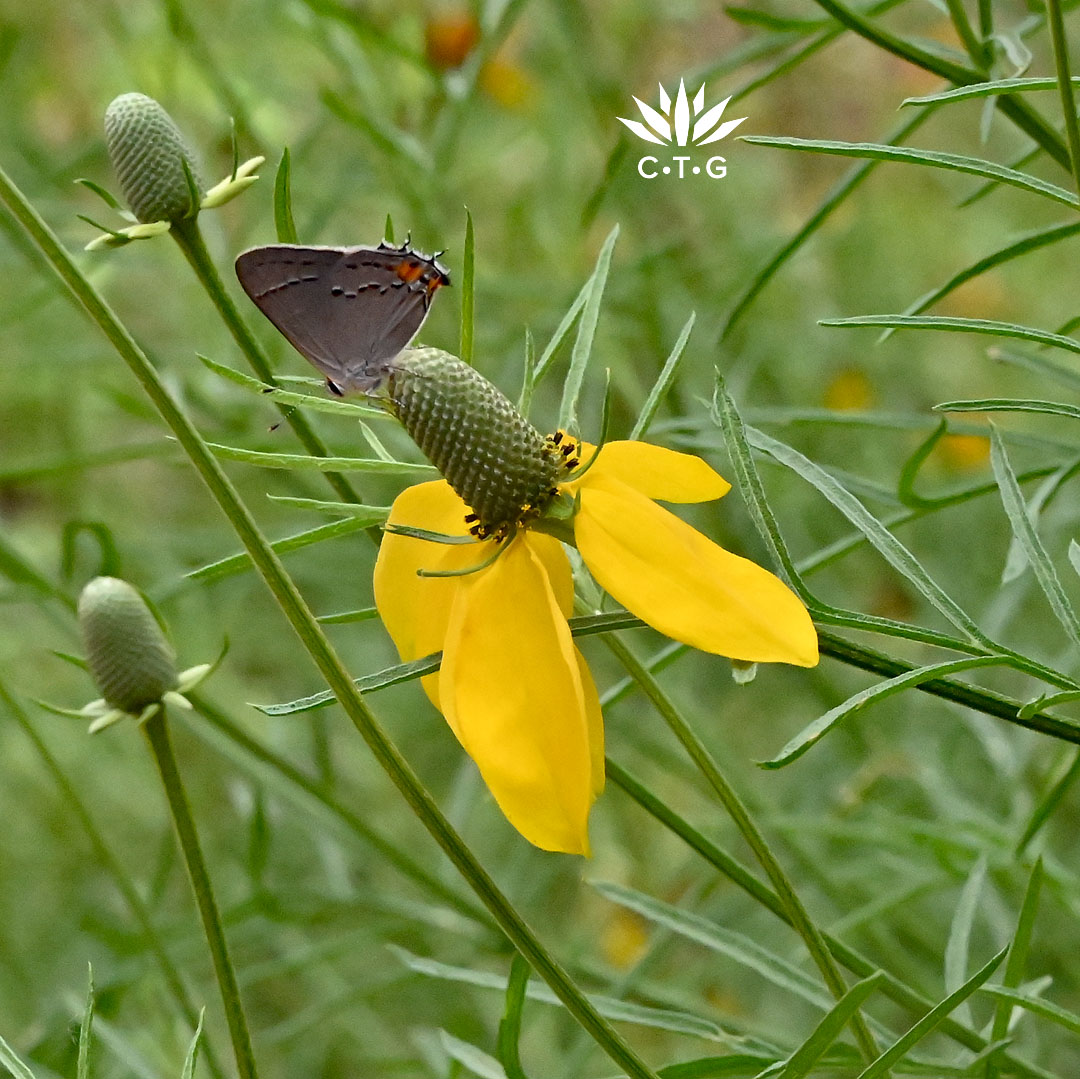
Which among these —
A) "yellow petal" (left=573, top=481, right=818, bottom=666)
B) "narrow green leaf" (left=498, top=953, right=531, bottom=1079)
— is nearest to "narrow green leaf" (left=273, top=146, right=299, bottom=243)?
"yellow petal" (left=573, top=481, right=818, bottom=666)

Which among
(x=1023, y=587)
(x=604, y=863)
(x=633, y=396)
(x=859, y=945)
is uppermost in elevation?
(x=633, y=396)

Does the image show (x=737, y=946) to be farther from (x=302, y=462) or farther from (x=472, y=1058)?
(x=302, y=462)

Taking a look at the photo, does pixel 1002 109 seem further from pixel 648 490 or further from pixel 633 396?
pixel 633 396

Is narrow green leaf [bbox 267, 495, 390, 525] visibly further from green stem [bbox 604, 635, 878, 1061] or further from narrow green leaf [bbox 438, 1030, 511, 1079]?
narrow green leaf [bbox 438, 1030, 511, 1079]

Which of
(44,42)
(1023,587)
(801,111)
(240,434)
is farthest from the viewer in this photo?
(801,111)

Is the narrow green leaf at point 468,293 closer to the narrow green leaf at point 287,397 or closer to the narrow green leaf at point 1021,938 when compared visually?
the narrow green leaf at point 287,397

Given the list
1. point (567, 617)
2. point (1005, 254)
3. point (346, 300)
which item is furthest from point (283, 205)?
point (1005, 254)

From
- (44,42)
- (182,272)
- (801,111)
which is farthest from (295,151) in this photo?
(801,111)
